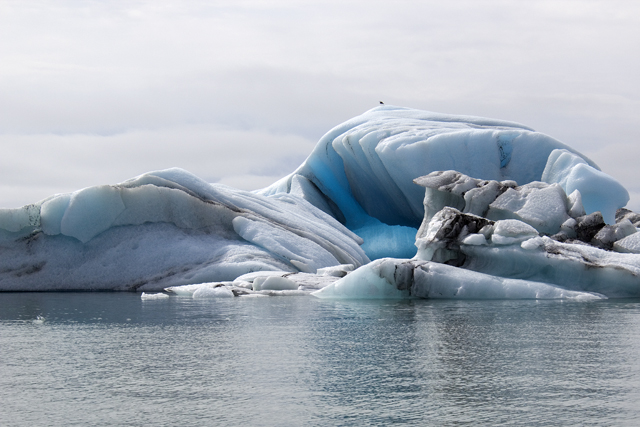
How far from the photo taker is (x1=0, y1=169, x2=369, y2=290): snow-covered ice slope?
13.6m

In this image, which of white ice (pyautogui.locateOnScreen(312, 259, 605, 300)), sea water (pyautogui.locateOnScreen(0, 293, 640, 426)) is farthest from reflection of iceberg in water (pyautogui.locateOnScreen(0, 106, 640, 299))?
sea water (pyautogui.locateOnScreen(0, 293, 640, 426))

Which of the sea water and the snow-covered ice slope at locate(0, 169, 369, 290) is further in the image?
the snow-covered ice slope at locate(0, 169, 369, 290)

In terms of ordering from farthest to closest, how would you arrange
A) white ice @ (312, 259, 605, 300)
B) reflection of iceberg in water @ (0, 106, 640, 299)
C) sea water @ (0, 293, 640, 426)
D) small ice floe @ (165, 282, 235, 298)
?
small ice floe @ (165, 282, 235, 298)
reflection of iceberg in water @ (0, 106, 640, 299)
white ice @ (312, 259, 605, 300)
sea water @ (0, 293, 640, 426)

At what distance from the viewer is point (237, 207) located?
15.6 m

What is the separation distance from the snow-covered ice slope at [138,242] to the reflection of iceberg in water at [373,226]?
29 millimetres

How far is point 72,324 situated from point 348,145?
43.6ft

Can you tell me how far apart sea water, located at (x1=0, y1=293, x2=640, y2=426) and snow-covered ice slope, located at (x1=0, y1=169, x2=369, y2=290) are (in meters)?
6.43

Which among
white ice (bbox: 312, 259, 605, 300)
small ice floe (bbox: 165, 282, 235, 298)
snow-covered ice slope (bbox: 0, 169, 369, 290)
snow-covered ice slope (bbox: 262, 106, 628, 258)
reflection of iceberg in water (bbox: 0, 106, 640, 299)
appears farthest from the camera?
snow-covered ice slope (bbox: 262, 106, 628, 258)

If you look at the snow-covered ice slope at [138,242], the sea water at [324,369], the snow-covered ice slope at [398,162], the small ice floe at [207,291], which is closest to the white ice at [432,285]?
the small ice floe at [207,291]

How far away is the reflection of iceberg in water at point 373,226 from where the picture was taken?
9.73 meters

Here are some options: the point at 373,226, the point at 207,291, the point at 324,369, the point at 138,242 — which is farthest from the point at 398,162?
the point at 324,369

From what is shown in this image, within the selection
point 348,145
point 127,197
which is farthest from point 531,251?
point 348,145

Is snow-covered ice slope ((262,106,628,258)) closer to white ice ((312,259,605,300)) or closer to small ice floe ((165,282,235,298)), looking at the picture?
white ice ((312,259,605,300))

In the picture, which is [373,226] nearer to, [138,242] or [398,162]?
[398,162]
